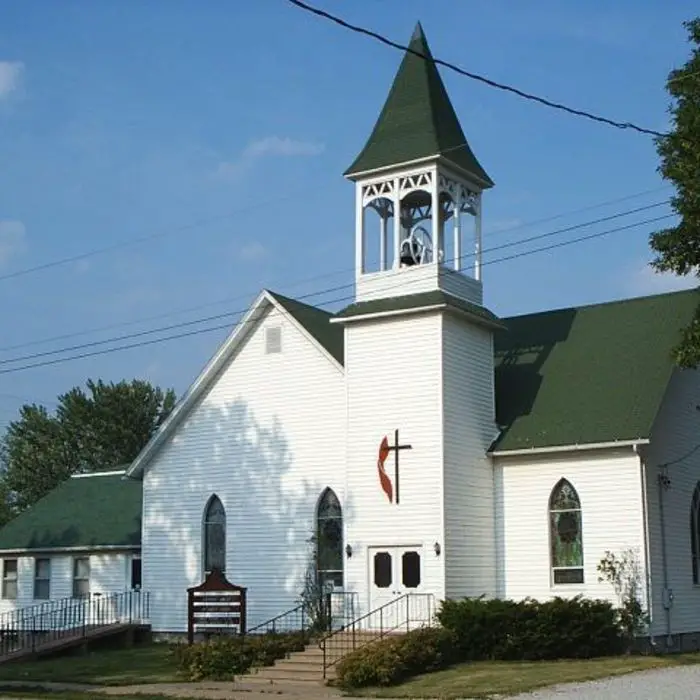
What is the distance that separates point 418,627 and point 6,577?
18314 mm

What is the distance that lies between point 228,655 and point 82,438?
49302 millimetres

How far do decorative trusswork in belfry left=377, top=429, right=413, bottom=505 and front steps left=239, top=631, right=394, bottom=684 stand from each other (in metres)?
3.56

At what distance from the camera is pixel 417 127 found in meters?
31.7

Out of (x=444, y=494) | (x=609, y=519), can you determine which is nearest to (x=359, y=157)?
(x=444, y=494)

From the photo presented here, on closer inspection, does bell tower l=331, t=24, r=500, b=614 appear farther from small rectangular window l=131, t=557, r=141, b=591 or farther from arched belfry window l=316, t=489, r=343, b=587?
small rectangular window l=131, t=557, r=141, b=591

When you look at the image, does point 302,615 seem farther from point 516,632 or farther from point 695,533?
point 695,533

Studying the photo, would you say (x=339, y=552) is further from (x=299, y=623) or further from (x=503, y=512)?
(x=503, y=512)

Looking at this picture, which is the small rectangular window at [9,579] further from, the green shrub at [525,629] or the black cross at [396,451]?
the green shrub at [525,629]

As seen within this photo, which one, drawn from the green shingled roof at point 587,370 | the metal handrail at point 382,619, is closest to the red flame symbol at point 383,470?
the metal handrail at point 382,619

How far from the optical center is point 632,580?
28.4 meters

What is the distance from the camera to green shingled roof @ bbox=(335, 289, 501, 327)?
2995 cm

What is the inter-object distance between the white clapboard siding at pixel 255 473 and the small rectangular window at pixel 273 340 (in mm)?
113

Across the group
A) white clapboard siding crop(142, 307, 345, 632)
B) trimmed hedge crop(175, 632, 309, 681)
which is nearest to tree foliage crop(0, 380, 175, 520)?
white clapboard siding crop(142, 307, 345, 632)

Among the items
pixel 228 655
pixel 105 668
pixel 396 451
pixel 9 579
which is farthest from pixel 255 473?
pixel 9 579
